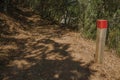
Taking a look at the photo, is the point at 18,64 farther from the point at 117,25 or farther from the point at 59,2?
the point at 59,2

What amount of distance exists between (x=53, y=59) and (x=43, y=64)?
13.1 inches

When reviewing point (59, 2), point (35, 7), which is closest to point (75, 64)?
point (59, 2)

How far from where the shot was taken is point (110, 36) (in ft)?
22.2

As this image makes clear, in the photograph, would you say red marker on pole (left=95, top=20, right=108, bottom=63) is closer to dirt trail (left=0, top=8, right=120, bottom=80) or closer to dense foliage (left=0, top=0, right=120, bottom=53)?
dirt trail (left=0, top=8, right=120, bottom=80)

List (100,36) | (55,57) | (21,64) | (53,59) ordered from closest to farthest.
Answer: (21,64) < (100,36) < (53,59) < (55,57)

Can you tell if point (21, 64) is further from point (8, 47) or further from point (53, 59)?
point (8, 47)

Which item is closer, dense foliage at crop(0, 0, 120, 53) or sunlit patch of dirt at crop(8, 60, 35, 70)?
sunlit patch of dirt at crop(8, 60, 35, 70)

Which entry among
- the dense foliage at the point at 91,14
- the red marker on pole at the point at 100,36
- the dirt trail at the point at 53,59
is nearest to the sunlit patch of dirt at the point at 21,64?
the dirt trail at the point at 53,59

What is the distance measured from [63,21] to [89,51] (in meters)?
3.38

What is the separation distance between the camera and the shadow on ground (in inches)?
179

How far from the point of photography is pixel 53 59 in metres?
5.23

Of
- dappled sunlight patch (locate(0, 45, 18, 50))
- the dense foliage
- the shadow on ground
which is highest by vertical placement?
the dense foliage

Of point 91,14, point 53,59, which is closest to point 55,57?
point 53,59

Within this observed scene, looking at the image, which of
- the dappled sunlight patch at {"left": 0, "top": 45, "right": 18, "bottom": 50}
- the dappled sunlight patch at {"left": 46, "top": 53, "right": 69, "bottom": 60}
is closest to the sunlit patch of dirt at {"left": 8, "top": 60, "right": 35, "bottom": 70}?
the dappled sunlight patch at {"left": 46, "top": 53, "right": 69, "bottom": 60}
